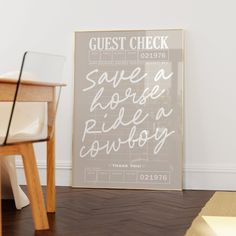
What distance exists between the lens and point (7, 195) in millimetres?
2871

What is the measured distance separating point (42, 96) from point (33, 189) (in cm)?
46

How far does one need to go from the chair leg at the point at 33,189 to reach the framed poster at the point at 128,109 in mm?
1107

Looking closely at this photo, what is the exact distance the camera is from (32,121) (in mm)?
2428

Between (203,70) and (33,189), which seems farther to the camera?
(203,70)

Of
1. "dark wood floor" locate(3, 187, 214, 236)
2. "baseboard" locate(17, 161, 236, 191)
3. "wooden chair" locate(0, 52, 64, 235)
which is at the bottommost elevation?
"dark wood floor" locate(3, 187, 214, 236)

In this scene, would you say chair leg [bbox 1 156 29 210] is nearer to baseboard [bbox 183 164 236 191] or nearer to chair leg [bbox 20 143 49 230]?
chair leg [bbox 20 143 49 230]

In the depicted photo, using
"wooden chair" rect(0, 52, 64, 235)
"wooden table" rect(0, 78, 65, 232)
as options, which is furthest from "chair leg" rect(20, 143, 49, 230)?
"wooden table" rect(0, 78, 65, 232)

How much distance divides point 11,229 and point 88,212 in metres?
0.48

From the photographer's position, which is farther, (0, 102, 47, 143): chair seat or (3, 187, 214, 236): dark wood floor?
(0, 102, 47, 143): chair seat

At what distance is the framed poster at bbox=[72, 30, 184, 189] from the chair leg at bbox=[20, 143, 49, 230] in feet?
3.63

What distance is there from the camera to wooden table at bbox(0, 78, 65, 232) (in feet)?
6.49

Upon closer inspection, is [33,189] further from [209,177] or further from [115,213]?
[209,177]

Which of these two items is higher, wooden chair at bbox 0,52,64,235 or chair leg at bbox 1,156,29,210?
wooden chair at bbox 0,52,64,235

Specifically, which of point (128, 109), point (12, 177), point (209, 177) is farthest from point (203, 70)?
point (12, 177)
